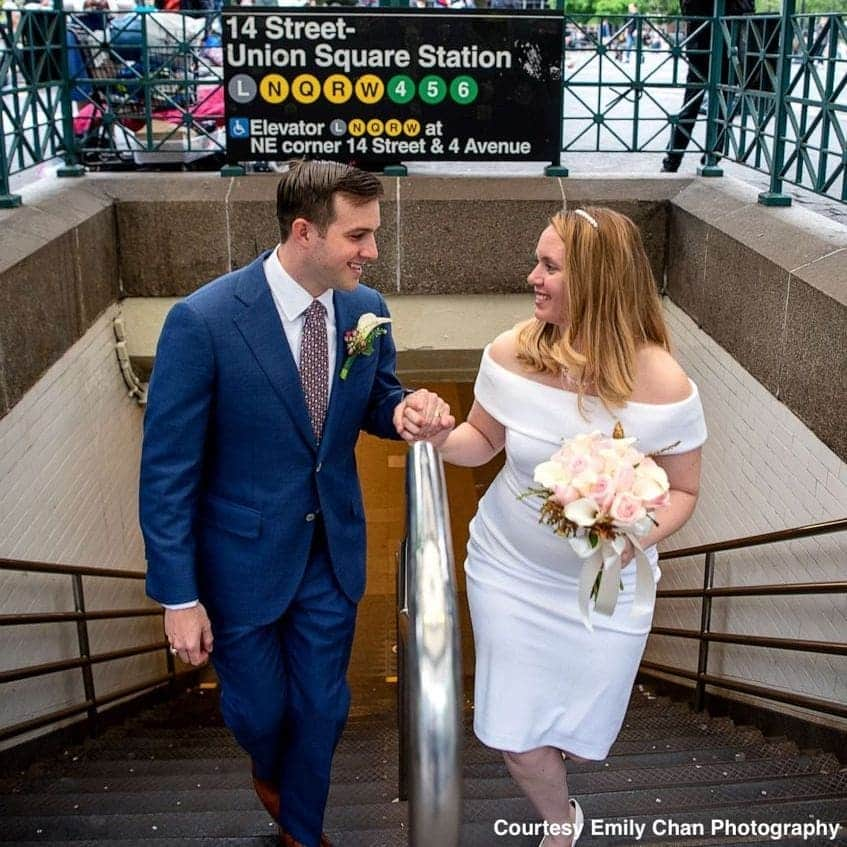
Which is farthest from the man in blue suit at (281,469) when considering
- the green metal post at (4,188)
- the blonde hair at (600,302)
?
the green metal post at (4,188)

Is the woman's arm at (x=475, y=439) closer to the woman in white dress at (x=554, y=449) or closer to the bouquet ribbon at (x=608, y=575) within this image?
the woman in white dress at (x=554, y=449)

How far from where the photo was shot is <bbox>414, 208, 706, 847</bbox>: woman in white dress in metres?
2.70

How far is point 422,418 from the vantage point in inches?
109

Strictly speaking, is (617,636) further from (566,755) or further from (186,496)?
(186,496)

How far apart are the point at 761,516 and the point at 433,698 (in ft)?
12.1

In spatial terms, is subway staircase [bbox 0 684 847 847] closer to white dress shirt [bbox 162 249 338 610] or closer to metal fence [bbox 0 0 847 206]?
white dress shirt [bbox 162 249 338 610]

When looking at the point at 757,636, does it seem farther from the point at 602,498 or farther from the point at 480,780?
the point at 602,498

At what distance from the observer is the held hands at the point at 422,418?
2758 mm

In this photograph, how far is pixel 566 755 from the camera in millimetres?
2941

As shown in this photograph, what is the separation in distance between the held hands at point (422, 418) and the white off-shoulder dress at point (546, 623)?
140mm

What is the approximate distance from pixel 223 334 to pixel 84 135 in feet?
14.7

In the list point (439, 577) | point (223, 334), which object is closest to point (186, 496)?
point (223, 334)

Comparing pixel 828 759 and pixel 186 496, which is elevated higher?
pixel 186 496

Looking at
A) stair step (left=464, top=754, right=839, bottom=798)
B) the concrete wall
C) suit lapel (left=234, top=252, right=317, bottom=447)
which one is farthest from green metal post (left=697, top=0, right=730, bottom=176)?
suit lapel (left=234, top=252, right=317, bottom=447)
